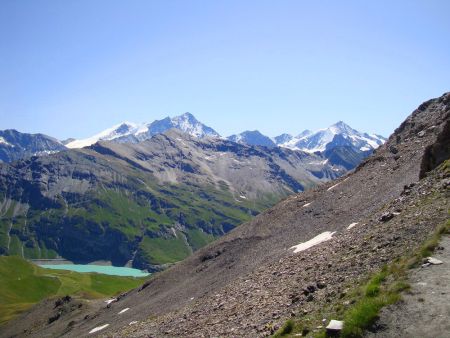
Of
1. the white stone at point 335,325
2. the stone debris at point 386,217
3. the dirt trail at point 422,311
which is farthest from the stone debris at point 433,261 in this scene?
the stone debris at point 386,217

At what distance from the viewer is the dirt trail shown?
15.4 meters

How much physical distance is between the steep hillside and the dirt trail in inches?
132

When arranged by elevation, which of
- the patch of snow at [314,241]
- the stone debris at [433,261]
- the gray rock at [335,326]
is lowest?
the patch of snow at [314,241]

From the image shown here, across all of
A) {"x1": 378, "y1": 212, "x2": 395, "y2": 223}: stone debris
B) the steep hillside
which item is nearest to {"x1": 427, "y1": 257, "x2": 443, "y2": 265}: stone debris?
the steep hillside

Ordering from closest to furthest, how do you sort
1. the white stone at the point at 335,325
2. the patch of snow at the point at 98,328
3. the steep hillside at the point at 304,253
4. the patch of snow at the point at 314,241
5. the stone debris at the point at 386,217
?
1. the white stone at the point at 335,325
2. the steep hillside at the point at 304,253
3. the stone debris at the point at 386,217
4. the patch of snow at the point at 314,241
5. the patch of snow at the point at 98,328

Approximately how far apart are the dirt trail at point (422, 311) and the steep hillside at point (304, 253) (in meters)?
3.36

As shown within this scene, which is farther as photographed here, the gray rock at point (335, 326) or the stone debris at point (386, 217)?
the stone debris at point (386, 217)

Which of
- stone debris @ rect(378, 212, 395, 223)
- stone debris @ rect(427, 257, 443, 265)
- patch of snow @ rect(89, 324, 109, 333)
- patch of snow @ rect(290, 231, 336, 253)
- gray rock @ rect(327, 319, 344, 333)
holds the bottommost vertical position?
patch of snow @ rect(89, 324, 109, 333)

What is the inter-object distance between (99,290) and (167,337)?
576 ft

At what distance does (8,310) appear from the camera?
138625 millimetres

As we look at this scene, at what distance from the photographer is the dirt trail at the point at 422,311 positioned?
50.4ft

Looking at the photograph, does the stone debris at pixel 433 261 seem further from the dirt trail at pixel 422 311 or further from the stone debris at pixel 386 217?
the stone debris at pixel 386 217

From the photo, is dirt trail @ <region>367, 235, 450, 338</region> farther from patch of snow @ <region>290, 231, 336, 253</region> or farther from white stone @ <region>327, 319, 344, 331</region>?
patch of snow @ <region>290, 231, 336, 253</region>

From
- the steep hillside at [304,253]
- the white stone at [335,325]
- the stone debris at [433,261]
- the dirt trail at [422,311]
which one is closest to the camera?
the dirt trail at [422,311]
